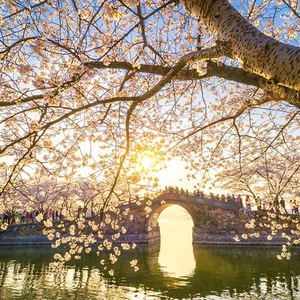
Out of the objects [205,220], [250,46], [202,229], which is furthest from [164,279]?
[205,220]

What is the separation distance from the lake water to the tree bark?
11.4m

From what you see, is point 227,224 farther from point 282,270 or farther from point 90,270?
point 90,270

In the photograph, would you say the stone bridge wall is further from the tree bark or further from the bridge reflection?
the tree bark

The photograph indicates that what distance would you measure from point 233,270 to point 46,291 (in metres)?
10.5

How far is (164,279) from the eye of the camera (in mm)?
14242

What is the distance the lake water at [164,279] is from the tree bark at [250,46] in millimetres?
11439

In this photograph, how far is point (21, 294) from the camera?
11.7 m

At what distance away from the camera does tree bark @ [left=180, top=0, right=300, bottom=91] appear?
5.93ft

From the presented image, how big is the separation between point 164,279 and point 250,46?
47.3 feet

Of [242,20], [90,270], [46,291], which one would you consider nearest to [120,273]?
[90,270]

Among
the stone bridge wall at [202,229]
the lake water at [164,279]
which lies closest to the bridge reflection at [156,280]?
the lake water at [164,279]

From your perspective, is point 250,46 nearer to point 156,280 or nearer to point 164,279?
point 156,280

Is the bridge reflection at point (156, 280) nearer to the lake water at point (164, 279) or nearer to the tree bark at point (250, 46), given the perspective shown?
the lake water at point (164, 279)

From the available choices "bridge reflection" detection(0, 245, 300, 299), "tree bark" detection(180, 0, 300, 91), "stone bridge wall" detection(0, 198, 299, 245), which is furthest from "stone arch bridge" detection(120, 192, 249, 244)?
"tree bark" detection(180, 0, 300, 91)
